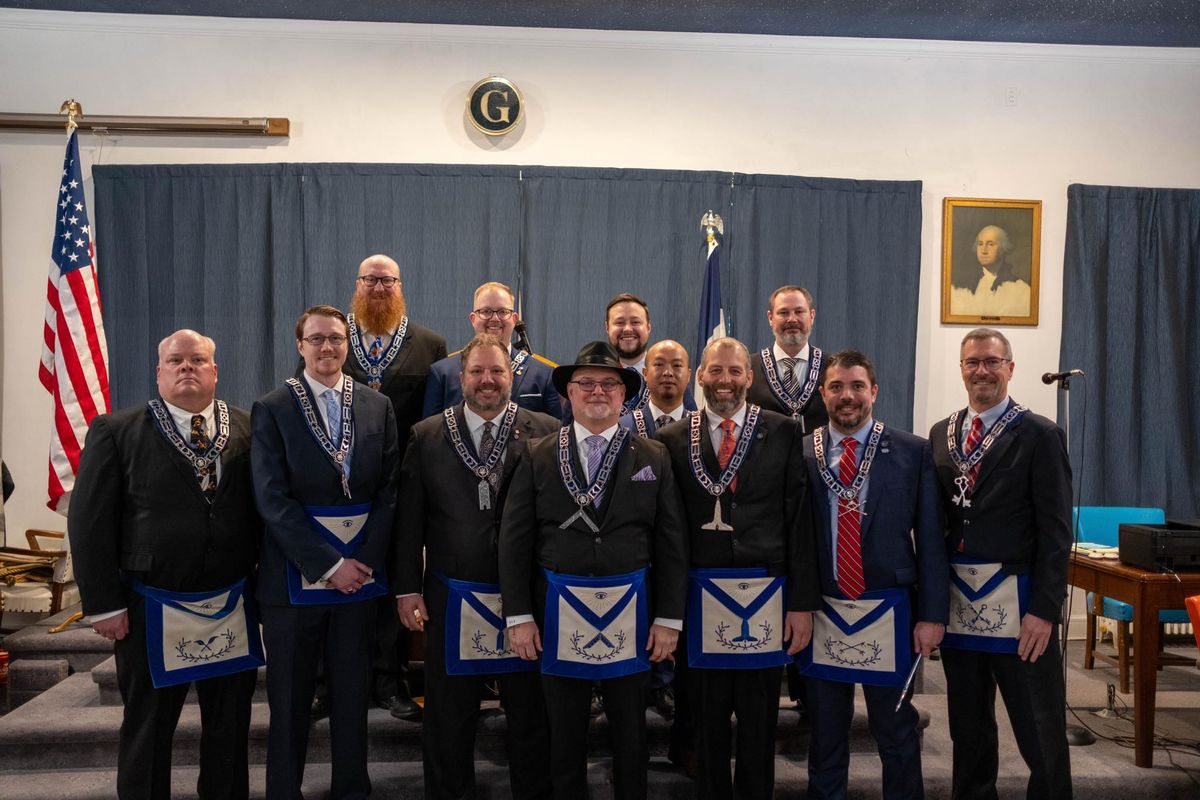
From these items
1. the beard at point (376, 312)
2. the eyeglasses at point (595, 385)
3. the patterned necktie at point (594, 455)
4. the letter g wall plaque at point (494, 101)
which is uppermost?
the letter g wall plaque at point (494, 101)

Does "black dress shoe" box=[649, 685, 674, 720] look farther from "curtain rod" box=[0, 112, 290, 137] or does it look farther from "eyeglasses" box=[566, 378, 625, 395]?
"curtain rod" box=[0, 112, 290, 137]

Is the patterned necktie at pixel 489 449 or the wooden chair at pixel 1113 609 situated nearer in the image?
the patterned necktie at pixel 489 449

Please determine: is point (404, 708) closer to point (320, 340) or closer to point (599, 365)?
point (320, 340)

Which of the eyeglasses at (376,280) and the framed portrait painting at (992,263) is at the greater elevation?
the framed portrait painting at (992,263)

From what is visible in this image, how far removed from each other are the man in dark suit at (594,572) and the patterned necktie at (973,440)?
1.05 m

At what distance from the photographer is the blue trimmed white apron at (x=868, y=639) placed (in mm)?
3053

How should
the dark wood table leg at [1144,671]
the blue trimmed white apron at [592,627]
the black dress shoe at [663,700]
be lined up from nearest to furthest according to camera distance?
the blue trimmed white apron at [592,627] < the dark wood table leg at [1144,671] < the black dress shoe at [663,700]

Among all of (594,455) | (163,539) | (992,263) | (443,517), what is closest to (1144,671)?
(594,455)

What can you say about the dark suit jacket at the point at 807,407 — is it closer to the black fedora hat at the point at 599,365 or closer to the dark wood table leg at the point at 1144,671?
the black fedora hat at the point at 599,365

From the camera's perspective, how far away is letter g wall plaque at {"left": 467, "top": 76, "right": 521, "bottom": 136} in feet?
18.9

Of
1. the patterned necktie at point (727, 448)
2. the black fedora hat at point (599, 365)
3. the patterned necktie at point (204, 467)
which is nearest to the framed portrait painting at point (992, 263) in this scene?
the patterned necktie at point (727, 448)

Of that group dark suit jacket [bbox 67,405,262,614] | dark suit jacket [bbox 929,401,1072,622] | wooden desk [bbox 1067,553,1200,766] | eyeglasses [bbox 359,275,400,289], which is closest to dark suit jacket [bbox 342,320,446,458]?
eyeglasses [bbox 359,275,400,289]

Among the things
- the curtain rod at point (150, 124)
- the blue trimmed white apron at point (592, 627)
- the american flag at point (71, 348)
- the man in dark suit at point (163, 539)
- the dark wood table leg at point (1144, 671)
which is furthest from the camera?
the curtain rod at point (150, 124)

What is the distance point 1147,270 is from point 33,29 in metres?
7.28
